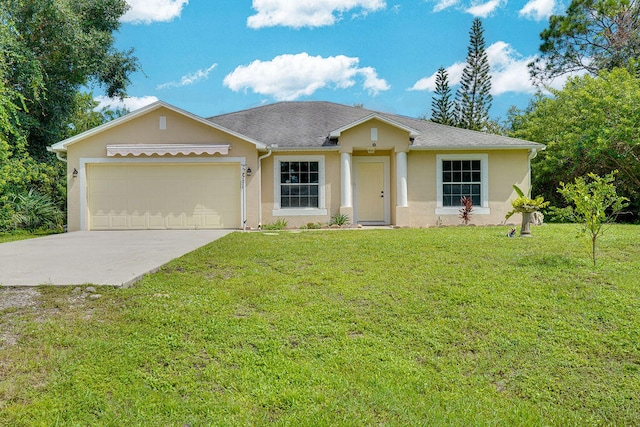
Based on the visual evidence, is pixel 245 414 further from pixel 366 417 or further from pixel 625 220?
pixel 625 220

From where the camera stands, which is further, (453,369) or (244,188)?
(244,188)

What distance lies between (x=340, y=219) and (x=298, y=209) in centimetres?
170

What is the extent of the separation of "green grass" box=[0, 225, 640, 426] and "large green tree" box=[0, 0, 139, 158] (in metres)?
15.7

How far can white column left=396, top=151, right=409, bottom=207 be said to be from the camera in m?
14.7

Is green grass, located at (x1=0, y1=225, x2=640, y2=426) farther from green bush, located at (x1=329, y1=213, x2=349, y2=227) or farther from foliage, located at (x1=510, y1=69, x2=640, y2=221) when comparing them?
foliage, located at (x1=510, y1=69, x2=640, y2=221)

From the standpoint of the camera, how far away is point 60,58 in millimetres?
17625

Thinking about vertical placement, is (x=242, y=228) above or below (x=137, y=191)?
below

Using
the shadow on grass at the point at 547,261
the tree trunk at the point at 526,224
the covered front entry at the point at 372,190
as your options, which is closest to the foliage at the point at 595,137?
the covered front entry at the point at 372,190

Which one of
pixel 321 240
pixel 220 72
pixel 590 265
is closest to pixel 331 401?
pixel 590 265

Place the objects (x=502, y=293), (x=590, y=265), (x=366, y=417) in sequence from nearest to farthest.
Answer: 1. (x=366, y=417)
2. (x=502, y=293)
3. (x=590, y=265)

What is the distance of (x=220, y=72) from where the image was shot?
2558 centimetres

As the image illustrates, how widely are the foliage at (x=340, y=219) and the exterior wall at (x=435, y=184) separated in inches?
104

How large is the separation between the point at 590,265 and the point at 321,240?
17.9 ft

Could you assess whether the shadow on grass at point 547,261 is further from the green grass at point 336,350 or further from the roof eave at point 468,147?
the roof eave at point 468,147
